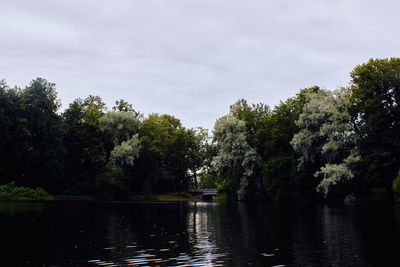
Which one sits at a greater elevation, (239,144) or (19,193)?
(239,144)

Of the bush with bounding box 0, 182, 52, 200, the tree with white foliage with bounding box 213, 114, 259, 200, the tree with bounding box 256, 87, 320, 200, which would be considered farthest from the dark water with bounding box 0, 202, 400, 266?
the tree with white foliage with bounding box 213, 114, 259, 200

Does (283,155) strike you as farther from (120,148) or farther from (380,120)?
(120,148)

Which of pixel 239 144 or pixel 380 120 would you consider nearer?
pixel 380 120

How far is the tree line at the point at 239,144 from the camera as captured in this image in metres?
61.2

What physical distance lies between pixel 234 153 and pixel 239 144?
238 centimetres

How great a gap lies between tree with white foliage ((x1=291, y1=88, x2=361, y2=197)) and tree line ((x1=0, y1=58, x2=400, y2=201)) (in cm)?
17

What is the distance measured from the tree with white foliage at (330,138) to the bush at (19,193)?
1897 inches

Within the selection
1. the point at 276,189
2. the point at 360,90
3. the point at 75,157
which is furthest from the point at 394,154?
the point at 75,157

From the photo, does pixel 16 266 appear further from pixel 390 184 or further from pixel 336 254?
pixel 390 184

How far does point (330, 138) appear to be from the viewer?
64.4 metres

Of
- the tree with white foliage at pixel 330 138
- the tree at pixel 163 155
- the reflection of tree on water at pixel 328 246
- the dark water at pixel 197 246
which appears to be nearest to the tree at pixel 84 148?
the tree at pixel 163 155

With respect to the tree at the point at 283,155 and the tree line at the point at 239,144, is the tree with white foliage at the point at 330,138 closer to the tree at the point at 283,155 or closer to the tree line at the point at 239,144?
the tree line at the point at 239,144

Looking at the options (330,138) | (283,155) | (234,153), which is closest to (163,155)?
(234,153)

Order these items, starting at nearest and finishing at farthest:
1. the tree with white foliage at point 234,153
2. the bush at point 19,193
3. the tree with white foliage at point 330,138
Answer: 1. the tree with white foliage at point 330,138
2. the bush at point 19,193
3. the tree with white foliage at point 234,153
